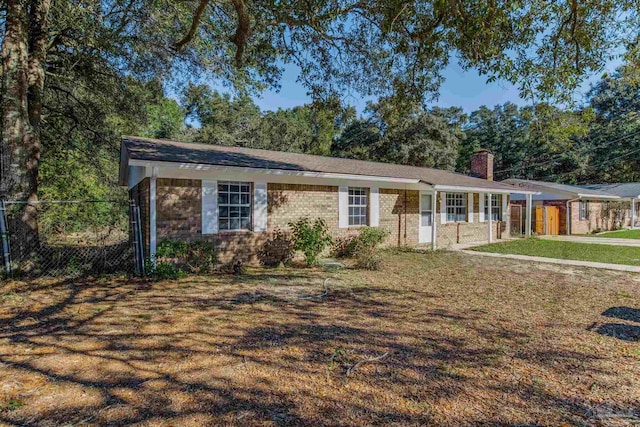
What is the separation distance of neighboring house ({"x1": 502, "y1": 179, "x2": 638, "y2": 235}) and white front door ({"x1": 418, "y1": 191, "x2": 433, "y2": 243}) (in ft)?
27.6

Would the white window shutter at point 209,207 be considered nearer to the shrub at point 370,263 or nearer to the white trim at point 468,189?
the shrub at point 370,263

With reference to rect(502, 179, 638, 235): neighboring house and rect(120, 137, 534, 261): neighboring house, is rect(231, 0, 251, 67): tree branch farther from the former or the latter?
rect(502, 179, 638, 235): neighboring house

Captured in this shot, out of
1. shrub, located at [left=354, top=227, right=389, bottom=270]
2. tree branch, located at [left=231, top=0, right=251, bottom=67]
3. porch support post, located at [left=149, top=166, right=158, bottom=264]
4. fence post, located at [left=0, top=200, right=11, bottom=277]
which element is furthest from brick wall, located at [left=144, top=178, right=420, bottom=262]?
tree branch, located at [left=231, top=0, right=251, bottom=67]

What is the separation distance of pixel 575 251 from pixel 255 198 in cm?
1201

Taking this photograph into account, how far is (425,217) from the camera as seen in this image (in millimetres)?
14438

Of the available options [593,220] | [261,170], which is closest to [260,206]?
[261,170]

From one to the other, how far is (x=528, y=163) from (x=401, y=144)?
18288 mm

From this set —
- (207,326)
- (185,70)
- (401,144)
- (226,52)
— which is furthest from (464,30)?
(401,144)

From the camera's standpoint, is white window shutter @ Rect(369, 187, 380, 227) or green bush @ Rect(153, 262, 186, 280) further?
white window shutter @ Rect(369, 187, 380, 227)

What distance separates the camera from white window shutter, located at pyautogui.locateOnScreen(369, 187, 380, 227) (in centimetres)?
1232

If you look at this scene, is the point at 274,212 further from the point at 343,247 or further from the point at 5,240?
the point at 5,240

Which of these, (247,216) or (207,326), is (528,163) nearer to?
(247,216)

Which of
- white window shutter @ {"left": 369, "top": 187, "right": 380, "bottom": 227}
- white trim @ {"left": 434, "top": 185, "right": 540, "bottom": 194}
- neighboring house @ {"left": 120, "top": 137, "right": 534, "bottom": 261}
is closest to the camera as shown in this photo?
neighboring house @ {"left": 120, "top": 137, "right": 534, "bottom": 261}

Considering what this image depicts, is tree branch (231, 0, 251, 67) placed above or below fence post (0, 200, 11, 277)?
above
